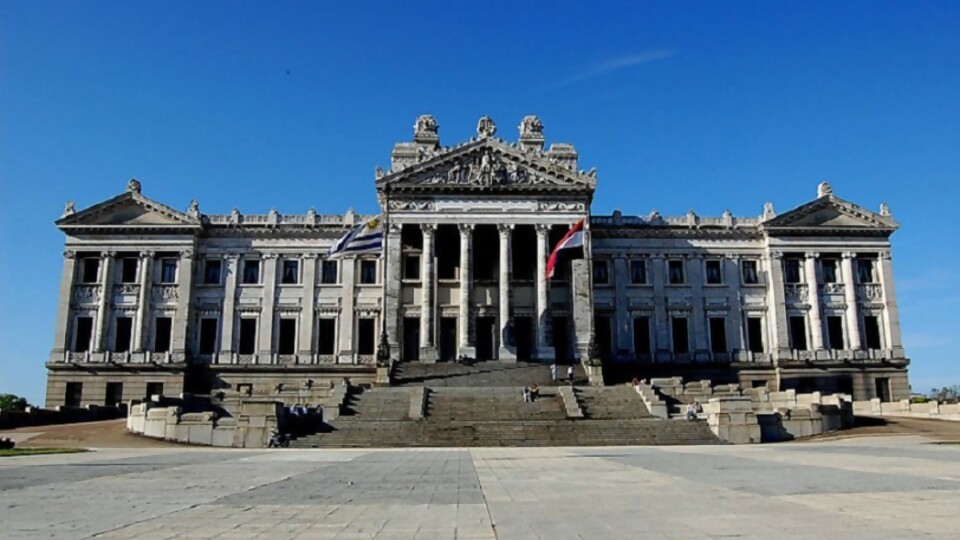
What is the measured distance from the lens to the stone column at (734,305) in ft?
192

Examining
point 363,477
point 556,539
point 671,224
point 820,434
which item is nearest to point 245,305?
point 671,224

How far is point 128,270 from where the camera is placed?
57.8 metres

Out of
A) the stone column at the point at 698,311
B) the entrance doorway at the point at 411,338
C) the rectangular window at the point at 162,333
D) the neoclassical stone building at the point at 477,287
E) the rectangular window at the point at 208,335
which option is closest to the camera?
the neoclassical stone building at the point at 477,287

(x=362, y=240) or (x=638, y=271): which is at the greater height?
(x=638, y=271)

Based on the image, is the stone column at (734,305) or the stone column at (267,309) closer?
the stone column at (267,309)

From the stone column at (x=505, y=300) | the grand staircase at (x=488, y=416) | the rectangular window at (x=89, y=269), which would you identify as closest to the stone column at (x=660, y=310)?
the grand staircase at (x=488, y=416)

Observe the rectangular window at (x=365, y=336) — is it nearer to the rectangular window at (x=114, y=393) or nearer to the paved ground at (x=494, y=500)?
the rectangular window at (x=114, y=393)

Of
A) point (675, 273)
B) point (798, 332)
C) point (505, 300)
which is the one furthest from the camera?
point (675, 273)

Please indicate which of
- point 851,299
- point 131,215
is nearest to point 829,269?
point 851,299

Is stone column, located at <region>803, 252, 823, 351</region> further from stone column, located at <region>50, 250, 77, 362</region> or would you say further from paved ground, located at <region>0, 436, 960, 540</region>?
stone column, located at <region>50, 250, 77, 362</region>

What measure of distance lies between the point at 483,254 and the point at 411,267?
18.6 ft

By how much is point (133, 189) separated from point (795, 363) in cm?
5307

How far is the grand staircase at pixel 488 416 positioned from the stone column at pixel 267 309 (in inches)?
556

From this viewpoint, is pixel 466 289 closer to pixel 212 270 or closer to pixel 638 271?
pixel 638 271
